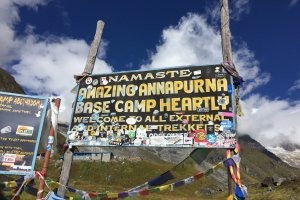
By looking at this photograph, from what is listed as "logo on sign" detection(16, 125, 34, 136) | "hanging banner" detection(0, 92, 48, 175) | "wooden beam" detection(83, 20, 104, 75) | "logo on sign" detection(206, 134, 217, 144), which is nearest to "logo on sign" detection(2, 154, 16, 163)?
"hanging banner" detection(0, 92, 48, 175)

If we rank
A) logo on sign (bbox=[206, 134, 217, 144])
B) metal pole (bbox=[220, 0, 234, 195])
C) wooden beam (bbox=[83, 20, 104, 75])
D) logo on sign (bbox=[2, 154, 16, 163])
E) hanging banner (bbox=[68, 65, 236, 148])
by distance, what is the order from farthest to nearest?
wooden beam (bbox=[83, 20, 104, 75])
metal pole (bbox=[220, 0, 234, 195])
logo on sign (bbox=[2, 154, 16, 163])
hanging banner (bbox=[68, 65, 236, 148])
logo on sign (bbox=[206, 134, 217, 144])

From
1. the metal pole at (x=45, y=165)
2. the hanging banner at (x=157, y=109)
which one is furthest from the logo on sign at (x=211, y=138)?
the metal pole at (x=45, y=165)

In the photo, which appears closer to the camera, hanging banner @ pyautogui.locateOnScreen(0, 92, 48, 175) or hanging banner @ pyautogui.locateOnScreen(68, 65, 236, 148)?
hanging banner @ pyautogui.locateOnScreen(68, 65, 236, 148)

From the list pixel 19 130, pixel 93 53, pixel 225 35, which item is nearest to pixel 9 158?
pixel 19 130

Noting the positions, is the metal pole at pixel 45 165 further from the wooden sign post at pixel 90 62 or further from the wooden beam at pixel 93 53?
the wooden beam at pixel 93 53

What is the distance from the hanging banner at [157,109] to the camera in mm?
12633

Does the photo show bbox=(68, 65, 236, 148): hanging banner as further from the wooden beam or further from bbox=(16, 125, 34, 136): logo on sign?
bbox=(16, 125, 34, 136): logo on sign

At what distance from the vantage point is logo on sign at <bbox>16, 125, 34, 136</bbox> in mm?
13438

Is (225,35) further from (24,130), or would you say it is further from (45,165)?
(24,130)

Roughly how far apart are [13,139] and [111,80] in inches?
192

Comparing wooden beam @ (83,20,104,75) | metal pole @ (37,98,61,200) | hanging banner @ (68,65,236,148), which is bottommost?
metal pole @ (37,98,61,200)

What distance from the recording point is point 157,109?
13.7 meters

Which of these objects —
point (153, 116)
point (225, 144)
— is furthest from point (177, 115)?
point (225, 144)

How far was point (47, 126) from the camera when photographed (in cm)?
1405
